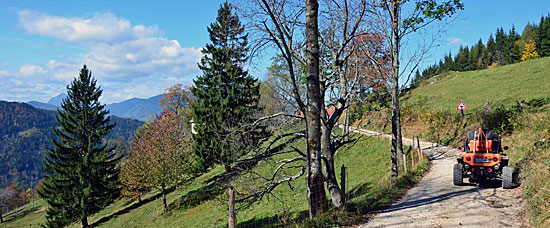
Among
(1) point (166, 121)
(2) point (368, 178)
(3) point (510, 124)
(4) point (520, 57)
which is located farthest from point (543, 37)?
(1) point (166, 121)

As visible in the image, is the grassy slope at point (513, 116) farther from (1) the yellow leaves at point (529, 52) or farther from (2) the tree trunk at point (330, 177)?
(1) the yellow leaves at point (529, 52)

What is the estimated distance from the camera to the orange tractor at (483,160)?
9844mm

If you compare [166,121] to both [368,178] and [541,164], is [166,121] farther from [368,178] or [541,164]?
[541,164]

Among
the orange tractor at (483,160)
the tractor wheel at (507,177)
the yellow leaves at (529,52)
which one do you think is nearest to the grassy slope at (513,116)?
the tractor wheel at (507,177)

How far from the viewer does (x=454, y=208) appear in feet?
26.2

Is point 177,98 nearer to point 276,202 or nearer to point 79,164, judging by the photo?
point 79,164

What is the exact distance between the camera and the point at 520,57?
266 feet

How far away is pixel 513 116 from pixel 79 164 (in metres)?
35.1

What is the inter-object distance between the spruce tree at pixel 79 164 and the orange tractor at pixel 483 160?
3045cm

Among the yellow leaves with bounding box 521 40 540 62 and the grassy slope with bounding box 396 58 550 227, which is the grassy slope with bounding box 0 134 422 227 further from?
the yellow leaves with bounding box 521 40 540 62

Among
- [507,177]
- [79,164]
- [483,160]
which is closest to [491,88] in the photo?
[483,160]

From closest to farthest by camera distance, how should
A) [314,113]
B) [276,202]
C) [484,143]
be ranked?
1. [314,113]
2. [484,143]
3. [276,202]

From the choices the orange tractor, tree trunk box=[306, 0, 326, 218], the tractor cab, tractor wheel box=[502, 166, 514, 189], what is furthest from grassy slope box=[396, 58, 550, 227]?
tree trunk box=[306, 0, 326, 218]

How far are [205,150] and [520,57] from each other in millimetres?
90381
